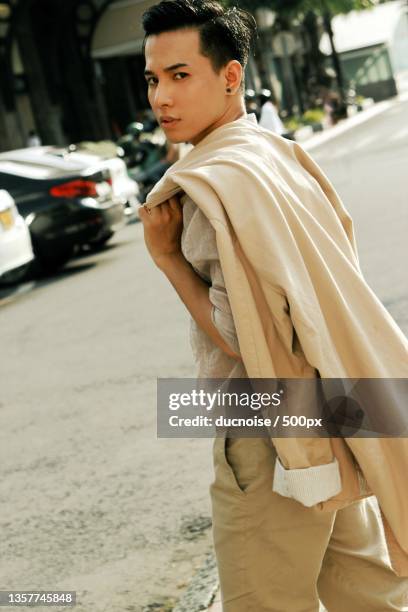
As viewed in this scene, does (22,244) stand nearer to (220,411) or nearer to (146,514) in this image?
(146,514)

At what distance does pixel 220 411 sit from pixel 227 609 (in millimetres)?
440

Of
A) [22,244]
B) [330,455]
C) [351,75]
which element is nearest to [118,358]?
[22,244]

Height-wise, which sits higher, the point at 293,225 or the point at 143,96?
the point at 293,225

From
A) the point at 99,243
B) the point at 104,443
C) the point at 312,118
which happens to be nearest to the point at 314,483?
the point at 104,443

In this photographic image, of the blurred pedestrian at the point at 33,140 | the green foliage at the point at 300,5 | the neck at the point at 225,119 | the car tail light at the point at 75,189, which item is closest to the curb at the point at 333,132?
the green foliage at the point at 300,5

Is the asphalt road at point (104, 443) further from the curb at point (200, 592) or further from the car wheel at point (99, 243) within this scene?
the car wheel at point (99, 243)

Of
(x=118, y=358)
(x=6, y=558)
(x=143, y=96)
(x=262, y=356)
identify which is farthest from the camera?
(x=143, y=96)

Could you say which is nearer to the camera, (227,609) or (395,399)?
(395,399)

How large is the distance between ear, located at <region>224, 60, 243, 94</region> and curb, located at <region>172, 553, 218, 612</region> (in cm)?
173

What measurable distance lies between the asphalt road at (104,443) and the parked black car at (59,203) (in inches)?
50.3

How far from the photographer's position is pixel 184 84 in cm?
241

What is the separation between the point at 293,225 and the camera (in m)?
2.28

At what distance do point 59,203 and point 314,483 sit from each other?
1093 cm

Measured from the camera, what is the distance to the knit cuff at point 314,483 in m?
2.27
